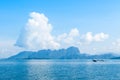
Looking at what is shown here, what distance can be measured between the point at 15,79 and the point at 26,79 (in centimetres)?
427

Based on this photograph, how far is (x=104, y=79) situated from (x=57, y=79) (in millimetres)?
18322

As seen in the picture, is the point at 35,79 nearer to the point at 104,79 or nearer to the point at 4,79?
the point at 4,79

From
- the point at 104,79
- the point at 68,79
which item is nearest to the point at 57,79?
the point at 68,79

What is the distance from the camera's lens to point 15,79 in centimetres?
9962

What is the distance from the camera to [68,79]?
327 ft

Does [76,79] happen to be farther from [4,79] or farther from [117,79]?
[4,79]

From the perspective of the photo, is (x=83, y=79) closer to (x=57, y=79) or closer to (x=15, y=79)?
(x=57, y=79)

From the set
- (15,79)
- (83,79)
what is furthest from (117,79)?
(15,79)

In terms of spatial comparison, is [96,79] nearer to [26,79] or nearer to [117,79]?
[117,79]

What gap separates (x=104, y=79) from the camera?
9919 centimetres

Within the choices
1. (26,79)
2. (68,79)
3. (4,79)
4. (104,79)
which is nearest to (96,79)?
(104,79)

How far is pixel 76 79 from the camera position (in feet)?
325

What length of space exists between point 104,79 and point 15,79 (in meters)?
34.8

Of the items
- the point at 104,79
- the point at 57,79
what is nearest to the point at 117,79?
the point at 104,79
